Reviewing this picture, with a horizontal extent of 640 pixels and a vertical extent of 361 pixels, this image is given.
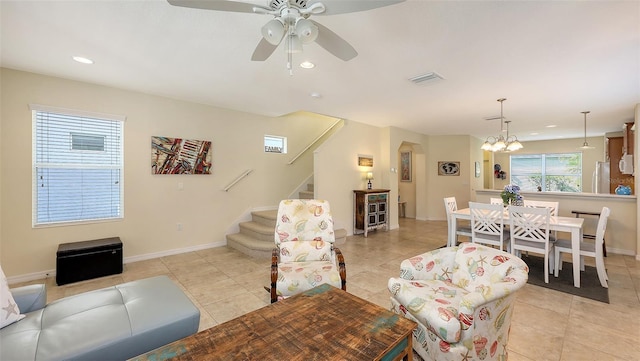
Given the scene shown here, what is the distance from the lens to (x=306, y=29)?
1567mm

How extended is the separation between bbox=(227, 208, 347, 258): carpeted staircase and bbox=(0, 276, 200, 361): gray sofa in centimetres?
226

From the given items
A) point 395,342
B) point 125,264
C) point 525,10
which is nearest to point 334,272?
point 395,342

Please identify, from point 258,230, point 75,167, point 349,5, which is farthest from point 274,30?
point 75,167

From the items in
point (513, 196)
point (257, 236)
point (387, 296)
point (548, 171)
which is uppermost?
point (548, 171)

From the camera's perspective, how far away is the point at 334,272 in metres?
2.40

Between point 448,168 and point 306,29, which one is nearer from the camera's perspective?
point 306,29

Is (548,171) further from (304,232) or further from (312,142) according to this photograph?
(304,232)

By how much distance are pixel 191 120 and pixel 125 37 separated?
2.19 metres

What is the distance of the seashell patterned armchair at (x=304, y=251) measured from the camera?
229 centimetres

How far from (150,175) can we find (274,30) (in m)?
3.59

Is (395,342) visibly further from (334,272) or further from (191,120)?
(191,120)

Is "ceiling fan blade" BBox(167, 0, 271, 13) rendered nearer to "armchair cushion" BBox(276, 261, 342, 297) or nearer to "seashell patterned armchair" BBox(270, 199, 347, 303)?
"seashell patterned armchair" BBox(270, 199, 347, 303)

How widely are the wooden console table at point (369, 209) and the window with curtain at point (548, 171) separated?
6746 mm

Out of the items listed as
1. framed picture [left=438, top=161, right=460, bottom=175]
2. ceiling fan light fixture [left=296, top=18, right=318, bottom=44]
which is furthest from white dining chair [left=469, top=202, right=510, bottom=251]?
framed picture [left=438, top=161, right=460, bottom=175]
